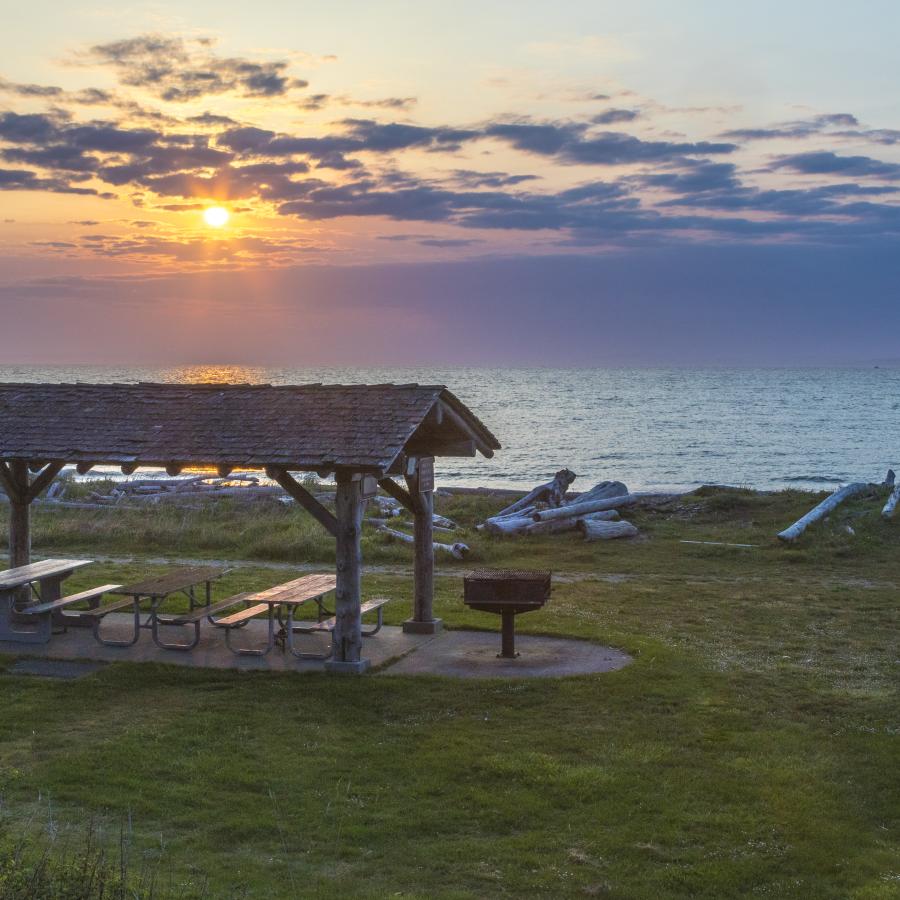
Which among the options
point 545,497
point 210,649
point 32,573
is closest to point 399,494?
point 210,649

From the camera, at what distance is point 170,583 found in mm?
13688

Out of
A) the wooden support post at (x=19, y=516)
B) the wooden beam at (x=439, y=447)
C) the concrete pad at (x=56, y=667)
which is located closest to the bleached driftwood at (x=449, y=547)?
the wooden beam at (x=439, y=447)

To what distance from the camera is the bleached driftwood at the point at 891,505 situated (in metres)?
23.5

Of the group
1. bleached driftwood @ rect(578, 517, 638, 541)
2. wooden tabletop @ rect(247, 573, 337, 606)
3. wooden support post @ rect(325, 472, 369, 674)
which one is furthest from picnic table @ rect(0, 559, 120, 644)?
bleached driftwood @ rect(578, 517, 638, 541)

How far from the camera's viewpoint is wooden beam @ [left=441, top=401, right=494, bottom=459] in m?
13.8

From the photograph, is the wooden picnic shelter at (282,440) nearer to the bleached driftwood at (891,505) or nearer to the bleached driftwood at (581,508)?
the bleached driftwood at (581,508)

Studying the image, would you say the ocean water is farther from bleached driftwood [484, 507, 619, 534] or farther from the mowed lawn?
the mowed lawn

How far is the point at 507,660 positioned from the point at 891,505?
1414 centimetres

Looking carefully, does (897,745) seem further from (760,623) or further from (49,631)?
(49,631)

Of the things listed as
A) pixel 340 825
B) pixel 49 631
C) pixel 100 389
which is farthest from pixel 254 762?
pixel 100 389

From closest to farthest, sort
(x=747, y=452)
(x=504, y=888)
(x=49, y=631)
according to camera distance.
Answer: (x=504, y=888) → (x=49, y=631) → (x=747, y=452)

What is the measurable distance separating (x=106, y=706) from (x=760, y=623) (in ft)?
28.6

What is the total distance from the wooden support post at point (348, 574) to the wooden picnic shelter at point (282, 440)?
11mm

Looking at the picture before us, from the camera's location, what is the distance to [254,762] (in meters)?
9.30
